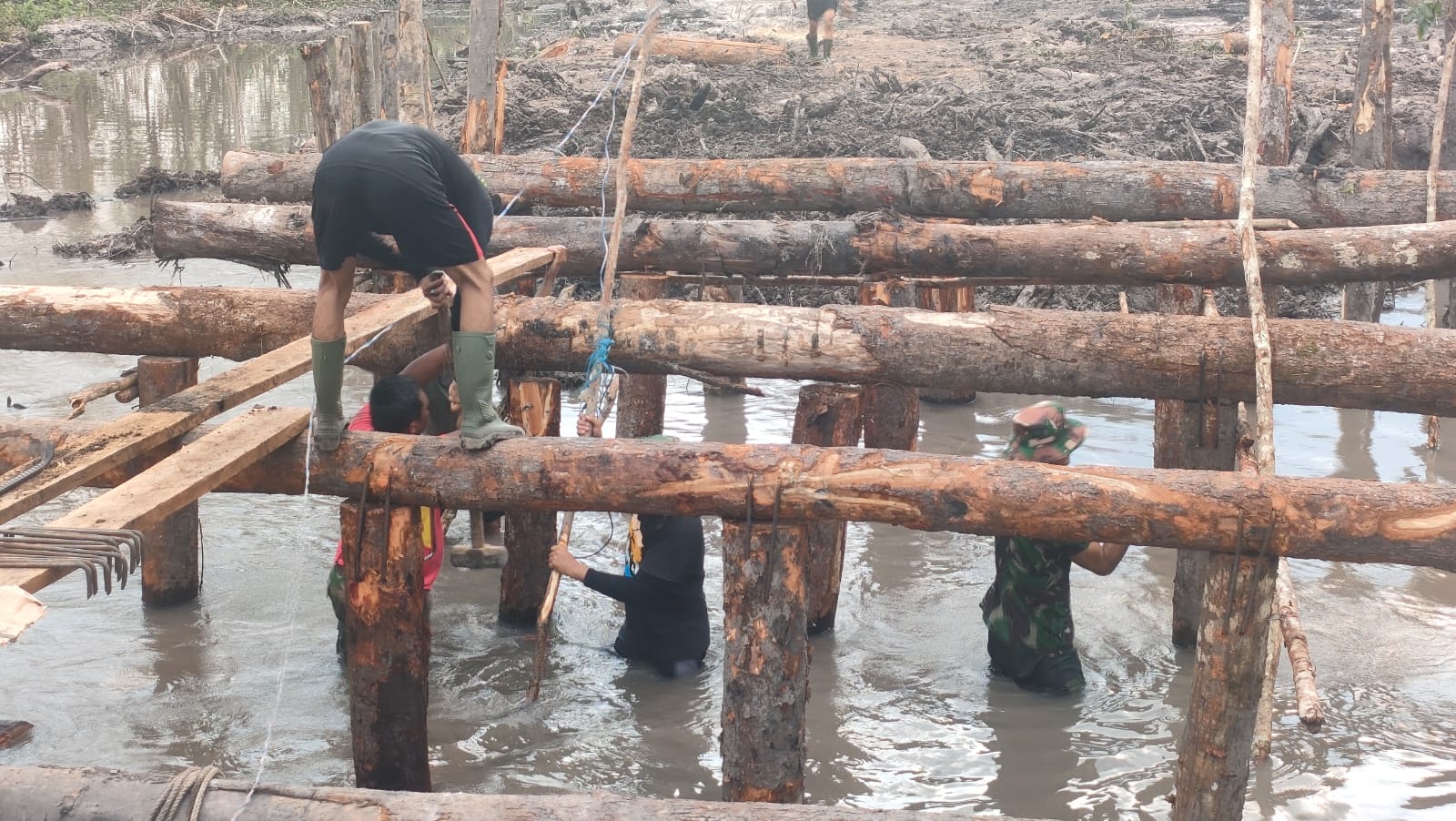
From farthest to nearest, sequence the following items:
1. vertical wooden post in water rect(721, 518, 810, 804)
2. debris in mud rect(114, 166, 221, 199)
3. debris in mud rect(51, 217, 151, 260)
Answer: debris in mud rect(114, 166, 221, 199) < debris in mud rect(51, 217, 151, 260) < vertical wooden post in water rect(721, 518, 810, 804)

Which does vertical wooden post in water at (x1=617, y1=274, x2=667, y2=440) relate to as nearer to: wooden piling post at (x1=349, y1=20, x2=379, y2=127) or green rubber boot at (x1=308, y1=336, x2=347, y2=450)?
green rubber boot at (x1=308, y1=336, x2=347, y2=450)

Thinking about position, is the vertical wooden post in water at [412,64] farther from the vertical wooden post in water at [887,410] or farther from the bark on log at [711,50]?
the bark on log at [711,50]

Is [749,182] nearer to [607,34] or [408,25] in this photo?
[408,25]

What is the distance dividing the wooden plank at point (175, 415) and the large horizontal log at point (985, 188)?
2996mm

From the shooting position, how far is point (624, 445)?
4289mm

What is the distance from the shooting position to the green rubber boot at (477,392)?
432 centimetres

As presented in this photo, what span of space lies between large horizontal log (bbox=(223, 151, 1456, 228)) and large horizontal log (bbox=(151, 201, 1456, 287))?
2.15ft

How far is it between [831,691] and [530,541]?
1.57 metres

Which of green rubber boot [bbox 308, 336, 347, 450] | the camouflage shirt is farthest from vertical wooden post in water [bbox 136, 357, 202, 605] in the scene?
the camouflage shirt

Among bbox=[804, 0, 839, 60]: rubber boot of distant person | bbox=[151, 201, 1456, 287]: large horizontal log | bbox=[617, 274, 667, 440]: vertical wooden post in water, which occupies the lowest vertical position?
bbox=[617, 274, 667, 440]: vertical wooden post in water

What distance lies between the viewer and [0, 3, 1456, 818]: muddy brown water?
16.6 feet

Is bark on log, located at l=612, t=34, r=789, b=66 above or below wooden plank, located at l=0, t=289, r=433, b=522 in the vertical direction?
above

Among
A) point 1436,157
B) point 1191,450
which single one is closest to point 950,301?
point 1436,157

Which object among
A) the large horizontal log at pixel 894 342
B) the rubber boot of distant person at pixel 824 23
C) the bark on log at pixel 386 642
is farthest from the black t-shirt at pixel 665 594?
the rubber boot of distant person at pixel 824 23
